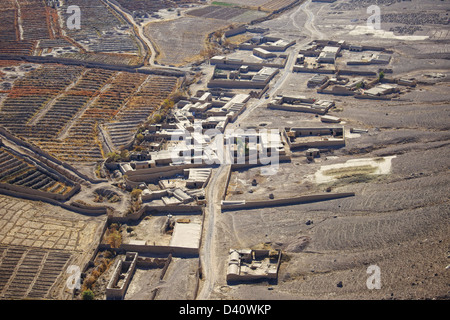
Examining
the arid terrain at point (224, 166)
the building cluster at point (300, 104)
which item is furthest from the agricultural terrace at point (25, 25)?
the building cluster at point (300, 104)

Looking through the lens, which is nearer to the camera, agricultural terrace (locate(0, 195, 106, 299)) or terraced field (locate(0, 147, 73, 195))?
agricultural terrace (locate(0, 195, 106, 299))

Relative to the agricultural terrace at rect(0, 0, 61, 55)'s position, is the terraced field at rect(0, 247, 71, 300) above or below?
above

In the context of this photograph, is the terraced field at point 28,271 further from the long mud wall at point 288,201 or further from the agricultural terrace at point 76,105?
the agricultural terrace at point 76,105

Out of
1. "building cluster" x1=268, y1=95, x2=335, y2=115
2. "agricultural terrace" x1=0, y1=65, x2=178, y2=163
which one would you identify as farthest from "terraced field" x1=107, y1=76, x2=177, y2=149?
"building cluster" x1=268, y1=95, x2=335, y2=115

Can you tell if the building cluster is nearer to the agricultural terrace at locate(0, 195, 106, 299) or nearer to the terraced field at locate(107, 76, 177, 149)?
the terraced field at locate(107, 76, 177, 149)

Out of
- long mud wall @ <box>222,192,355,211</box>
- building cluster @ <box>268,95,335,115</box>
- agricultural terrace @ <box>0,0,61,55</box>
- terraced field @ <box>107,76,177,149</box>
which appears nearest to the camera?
long mud wall @ <box>222,192,355,211</box>

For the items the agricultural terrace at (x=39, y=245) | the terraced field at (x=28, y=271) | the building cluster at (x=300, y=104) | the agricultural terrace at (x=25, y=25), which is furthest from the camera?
the agricultural terrace at (x=25, y=25)

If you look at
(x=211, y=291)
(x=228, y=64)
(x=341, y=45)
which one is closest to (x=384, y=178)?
(x=211, y=291)

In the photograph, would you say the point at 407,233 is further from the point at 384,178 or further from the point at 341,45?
the point at 341,45

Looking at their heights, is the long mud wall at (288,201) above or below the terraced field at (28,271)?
below
